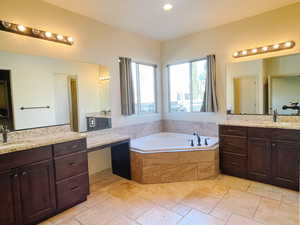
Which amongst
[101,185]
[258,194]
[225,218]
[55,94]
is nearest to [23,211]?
[101,185]

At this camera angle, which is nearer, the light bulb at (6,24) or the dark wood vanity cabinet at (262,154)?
the light bulb at (6,24)

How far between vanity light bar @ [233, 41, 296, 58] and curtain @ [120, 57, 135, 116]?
2.05 metres

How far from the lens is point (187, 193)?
8.44 feet

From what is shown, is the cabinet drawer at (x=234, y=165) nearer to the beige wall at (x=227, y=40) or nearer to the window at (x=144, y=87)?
the beige wall at (x=227, y=40)

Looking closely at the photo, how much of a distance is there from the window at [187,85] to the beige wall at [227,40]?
14 cm

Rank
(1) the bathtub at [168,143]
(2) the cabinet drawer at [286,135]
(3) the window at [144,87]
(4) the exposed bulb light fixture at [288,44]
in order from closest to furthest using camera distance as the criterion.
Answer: (2) the cabinet drawer at [286,135] → (4) the exposed bulb light fixture at [288,44] → (1) the bathtub at [168,143] → (3) the window at [144,87]

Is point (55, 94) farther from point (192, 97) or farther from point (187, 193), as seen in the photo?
point (192, 97)

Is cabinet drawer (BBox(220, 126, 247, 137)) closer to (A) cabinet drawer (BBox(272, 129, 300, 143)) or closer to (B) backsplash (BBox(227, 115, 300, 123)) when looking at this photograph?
(A) cabinet drawer (BBox(272, 129, 300, 143))

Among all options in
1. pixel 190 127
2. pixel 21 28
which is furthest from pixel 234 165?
pixel 21 28

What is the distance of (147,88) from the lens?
4316 millimetres

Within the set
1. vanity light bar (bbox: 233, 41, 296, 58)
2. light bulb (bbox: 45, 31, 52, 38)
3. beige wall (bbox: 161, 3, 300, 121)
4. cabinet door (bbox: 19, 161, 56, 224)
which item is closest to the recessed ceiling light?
beige wall (bbox: 161, 3, 300, 121)

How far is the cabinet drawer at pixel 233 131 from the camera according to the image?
9.50 ft

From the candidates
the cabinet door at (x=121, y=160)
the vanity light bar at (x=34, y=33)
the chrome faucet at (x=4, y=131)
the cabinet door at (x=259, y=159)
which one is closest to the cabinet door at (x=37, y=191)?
the chrome faucet at (x=4, y=131)

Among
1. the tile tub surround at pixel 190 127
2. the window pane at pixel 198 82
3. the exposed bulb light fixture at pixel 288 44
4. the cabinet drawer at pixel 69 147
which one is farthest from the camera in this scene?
the window pane at pixel 198 82
